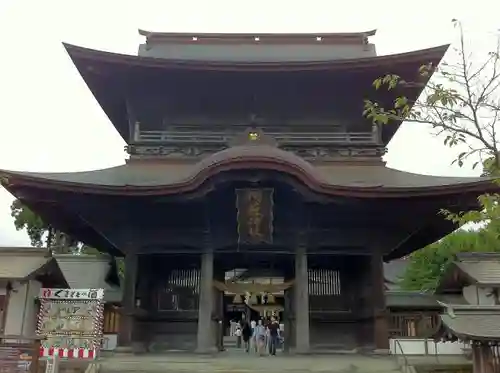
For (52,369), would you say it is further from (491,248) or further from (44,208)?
(491,248)

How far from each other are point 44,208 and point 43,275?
1.93m

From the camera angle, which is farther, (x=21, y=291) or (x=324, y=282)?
(x=324, y=282)

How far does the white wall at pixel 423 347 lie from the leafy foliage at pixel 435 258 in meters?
8.34

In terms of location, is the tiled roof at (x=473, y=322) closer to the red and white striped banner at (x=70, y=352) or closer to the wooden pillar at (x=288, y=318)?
the wooden pillar at (x=288, y=318)

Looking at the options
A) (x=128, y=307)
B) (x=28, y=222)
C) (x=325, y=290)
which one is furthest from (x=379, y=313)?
(x=28, y=222)

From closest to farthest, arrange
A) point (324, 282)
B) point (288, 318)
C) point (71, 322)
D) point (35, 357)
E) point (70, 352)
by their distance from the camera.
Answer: point (35, 357), point (70, 352), point (71, 322), point (288, 318), point (324, 282)

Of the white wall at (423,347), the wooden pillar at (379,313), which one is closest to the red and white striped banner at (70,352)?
the wooden pillar at (379,313)

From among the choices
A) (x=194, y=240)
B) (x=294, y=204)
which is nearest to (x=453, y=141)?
(x=294, y=204)

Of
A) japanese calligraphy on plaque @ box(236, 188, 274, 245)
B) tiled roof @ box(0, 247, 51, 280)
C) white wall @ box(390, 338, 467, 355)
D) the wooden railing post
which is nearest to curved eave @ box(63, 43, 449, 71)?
japanese calligraphy on plaque @ box(236, 188, 274, 245)

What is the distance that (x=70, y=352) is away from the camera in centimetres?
1191

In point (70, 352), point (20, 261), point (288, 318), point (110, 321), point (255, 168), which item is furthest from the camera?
point (110, 321)

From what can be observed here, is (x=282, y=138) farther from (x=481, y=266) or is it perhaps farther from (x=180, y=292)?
(x=481, y=266)

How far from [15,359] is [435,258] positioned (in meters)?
19.5

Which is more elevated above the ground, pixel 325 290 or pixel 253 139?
pixel 253 139
